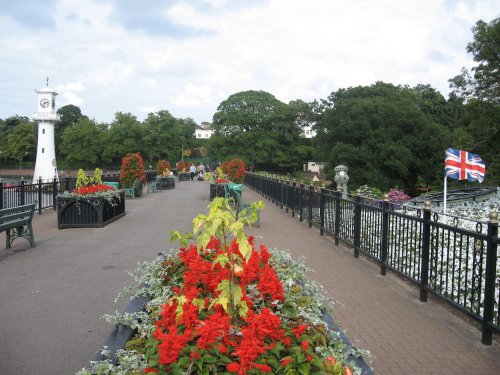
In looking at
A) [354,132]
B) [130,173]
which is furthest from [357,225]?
[354,132]

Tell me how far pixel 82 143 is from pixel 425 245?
7718cm

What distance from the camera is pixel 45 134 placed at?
188 ft

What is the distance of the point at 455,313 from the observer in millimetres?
5574

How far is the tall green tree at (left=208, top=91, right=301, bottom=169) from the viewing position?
5994 cm

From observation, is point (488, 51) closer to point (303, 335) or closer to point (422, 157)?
point (422, 157)

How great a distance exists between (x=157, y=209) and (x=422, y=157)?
29.5 meters

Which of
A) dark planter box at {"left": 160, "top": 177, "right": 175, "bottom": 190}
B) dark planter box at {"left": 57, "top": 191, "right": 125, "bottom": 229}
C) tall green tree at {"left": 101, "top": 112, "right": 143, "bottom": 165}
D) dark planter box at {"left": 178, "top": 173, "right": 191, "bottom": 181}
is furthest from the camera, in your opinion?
tall green tree at {"left": 101, "top": 112, "right": 143, "bottom": 165}

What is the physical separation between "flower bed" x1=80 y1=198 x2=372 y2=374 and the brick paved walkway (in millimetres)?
1168

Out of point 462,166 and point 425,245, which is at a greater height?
point 462,166

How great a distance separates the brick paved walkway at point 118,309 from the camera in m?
4.21

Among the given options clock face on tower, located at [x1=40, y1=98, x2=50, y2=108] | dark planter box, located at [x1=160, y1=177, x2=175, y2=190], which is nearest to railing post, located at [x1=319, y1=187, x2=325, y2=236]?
dark planter box, located at [x1=160, y1=177, x2=175, y2=190]

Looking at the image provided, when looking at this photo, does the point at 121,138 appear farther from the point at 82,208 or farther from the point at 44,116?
the point at 82,208

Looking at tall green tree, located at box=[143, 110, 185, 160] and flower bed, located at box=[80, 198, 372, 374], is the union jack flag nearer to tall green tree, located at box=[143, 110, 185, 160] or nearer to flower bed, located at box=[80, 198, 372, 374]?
flower bed, located at box=[80, 198, 372, 374]

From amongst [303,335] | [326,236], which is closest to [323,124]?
[326,236]
